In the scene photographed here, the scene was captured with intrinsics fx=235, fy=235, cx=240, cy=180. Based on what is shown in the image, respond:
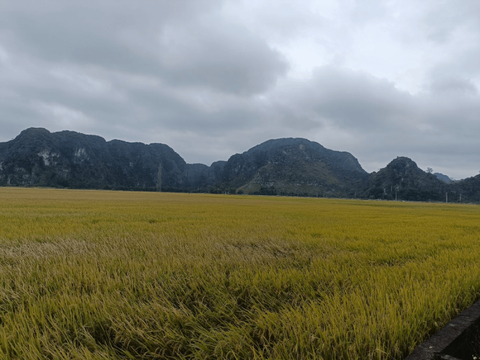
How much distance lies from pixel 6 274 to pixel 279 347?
4574 millimetres

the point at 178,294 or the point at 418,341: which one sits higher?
the point at 418,341

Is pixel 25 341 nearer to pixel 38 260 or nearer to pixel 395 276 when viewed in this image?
pixel 38 260

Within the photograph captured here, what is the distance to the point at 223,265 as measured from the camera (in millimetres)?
4500

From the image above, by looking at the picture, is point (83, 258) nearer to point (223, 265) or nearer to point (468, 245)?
point (223, 265)

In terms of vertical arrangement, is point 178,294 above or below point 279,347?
below

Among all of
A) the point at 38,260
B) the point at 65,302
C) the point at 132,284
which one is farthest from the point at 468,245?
the point at 38,260

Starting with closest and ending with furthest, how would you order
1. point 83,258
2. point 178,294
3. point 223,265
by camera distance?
point 178,294 → point 223,265 → point 83,258

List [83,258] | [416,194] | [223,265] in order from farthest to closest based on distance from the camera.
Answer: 1. [416,194]
2. [83,258]
3. [223,265]

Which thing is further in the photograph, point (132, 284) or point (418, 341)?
point (132, 284)

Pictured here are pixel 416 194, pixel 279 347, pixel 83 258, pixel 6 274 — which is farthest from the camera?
pixel 416 194

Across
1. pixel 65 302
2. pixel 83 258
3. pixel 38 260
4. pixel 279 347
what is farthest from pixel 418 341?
pixel 38 260

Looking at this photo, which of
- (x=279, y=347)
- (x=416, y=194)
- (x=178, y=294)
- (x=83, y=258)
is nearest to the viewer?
(x=279, y=347)

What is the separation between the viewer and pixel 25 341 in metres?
2.17

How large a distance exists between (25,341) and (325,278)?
150 inches
